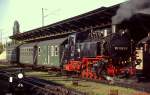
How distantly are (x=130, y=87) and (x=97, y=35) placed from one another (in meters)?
5.94

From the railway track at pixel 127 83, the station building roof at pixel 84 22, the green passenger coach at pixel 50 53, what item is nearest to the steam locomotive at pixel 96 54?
the green passenger coach at pixel 50 53

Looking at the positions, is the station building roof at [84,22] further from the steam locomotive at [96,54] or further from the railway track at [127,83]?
the railway track at [127,83]

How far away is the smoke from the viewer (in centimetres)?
1822

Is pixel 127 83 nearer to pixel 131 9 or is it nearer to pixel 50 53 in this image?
pixel 131 9

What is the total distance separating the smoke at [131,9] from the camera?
18.2 m

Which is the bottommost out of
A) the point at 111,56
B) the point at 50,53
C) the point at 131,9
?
the point at 111,56

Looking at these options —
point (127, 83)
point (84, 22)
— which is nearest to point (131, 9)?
point (127, 83)

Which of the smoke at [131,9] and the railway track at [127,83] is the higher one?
the smoke at [131,9]

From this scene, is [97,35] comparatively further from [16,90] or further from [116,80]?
[16,90]

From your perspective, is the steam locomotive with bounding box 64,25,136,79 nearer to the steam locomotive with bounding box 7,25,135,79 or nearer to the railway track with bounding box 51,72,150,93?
the steam locomotive with bounding box 7,25,135,79

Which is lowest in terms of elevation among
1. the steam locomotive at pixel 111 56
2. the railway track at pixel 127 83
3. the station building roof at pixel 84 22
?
the railway track at pixel 127 83

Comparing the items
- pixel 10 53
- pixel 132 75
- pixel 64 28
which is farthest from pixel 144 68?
pixel 10 53

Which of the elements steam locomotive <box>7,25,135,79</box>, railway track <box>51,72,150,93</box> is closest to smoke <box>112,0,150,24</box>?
steam locomotive <box>7,25,135,79</box>

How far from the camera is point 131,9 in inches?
795
